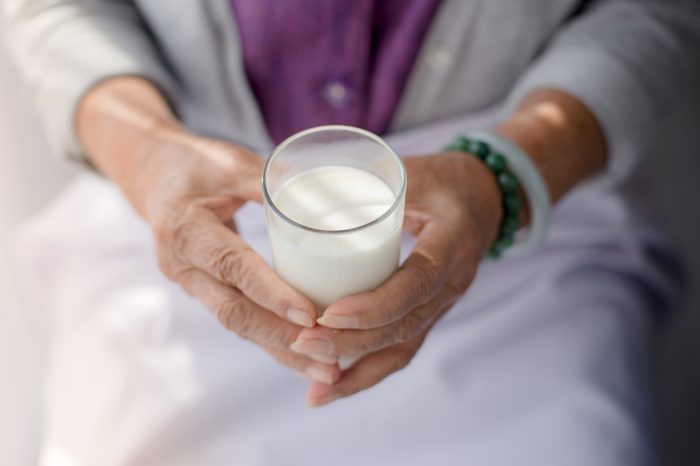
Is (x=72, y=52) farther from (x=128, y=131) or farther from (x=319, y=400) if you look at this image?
(x=319, y=400)

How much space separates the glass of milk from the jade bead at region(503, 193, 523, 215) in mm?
207

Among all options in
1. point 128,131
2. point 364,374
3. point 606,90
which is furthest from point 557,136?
point 128,131

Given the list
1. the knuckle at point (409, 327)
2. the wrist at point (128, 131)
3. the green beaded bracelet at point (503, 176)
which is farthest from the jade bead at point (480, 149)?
the wrist at point (128, 131)

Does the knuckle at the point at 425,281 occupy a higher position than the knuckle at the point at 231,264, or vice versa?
the knuckle at the point at 231,264

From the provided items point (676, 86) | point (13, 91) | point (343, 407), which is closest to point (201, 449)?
point (343, 407)

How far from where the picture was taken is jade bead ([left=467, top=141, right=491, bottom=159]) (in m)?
0.81

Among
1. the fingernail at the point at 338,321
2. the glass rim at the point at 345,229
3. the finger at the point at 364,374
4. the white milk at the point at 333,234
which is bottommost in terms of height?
the finger at the point at 364,374

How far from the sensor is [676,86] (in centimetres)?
98

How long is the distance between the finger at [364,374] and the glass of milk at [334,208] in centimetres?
11

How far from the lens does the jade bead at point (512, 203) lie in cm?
81

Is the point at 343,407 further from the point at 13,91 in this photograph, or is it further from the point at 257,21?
the point at 13,91

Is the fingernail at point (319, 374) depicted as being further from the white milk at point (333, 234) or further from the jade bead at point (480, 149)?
the jade bead at point (480, 149)

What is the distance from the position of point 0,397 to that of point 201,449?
1.97 feet

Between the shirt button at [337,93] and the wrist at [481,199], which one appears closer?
the wrist at [481,199]
